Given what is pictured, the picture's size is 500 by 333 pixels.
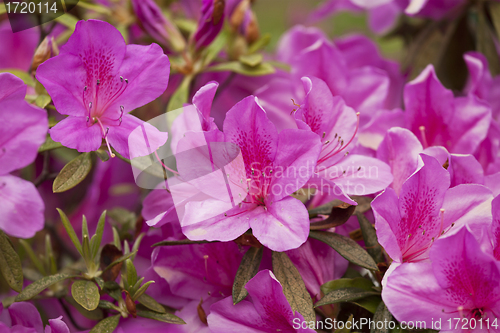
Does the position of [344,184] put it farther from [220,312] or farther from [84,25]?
[84,25]

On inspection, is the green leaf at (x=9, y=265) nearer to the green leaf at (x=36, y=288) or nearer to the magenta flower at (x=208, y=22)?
the green leaf at (x=36, y=288)

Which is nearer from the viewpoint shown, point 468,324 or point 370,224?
point 468,324

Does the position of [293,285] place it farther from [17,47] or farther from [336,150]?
[17,47]

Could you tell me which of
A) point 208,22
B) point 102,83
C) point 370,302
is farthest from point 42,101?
point 370,302

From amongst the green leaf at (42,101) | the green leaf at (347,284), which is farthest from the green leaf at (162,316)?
the green leaf at (42,101)

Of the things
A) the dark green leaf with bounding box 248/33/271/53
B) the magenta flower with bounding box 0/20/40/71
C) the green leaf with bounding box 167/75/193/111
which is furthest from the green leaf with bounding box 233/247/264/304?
the magenta flower with bounding box 0/20/40/71

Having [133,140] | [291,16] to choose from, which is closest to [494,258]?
[133,140]
